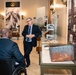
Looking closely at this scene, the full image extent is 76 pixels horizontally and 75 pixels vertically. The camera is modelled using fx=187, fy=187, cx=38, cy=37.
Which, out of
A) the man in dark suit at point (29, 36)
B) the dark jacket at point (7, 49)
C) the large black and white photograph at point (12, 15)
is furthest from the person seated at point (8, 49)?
the large black and white photograph at point (12, 15)

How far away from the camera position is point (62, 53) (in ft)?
10.2

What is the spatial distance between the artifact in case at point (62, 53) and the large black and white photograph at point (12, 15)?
45.0 feet

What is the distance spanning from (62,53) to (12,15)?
14154 mm

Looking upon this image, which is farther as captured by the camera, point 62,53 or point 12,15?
point 12,15

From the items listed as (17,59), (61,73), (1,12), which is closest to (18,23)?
(1,12)

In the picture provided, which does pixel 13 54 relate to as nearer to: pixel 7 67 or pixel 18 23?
pixel 7 67

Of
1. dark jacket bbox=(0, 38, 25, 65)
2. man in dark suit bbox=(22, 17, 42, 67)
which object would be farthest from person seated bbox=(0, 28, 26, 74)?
man in dark suit bbox=(22, 17, 42, 67)

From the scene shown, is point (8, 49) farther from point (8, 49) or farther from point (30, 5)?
point (30, 5)

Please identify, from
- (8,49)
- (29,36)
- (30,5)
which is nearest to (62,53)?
(8,49)

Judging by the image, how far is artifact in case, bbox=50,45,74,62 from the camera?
10.1 ft

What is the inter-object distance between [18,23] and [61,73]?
12.3 meters

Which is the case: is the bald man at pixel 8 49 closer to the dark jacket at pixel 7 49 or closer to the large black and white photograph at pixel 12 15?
the dark jacket at pixel 7 49

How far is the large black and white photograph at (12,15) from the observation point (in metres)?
16.7

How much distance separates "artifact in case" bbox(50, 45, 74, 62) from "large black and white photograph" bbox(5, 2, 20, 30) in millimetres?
13709
